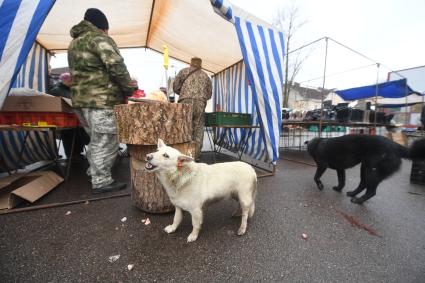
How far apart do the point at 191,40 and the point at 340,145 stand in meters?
4.06

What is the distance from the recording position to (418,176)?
3.94 metres

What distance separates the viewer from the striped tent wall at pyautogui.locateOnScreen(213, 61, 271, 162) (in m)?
5.09

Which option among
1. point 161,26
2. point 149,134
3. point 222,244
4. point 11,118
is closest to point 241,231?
point 222,244

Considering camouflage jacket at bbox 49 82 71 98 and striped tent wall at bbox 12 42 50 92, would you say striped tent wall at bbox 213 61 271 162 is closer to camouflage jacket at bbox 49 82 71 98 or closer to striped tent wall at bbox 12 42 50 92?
camouflage jacket at bbox 49 82 71 98

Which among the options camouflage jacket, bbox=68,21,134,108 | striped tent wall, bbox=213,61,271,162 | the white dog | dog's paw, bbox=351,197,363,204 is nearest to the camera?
the white dog

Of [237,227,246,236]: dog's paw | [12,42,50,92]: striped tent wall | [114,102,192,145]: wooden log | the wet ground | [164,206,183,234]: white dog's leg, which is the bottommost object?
the wet ground

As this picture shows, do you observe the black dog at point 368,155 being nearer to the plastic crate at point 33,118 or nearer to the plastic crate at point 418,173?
the plastic crate at point 418,173

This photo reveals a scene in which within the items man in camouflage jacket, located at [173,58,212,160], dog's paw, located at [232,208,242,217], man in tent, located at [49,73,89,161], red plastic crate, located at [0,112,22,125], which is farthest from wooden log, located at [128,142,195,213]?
man in tent, located at [49,73,89,161]

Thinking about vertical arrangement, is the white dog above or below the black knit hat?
below

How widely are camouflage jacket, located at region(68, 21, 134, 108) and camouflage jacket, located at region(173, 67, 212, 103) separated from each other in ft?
5.91

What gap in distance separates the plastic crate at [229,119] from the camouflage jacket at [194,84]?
52 cm

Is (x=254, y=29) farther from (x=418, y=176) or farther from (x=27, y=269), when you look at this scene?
(x=418, y=176)

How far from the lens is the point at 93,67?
263 cm

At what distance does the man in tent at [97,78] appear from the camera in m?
2.56
